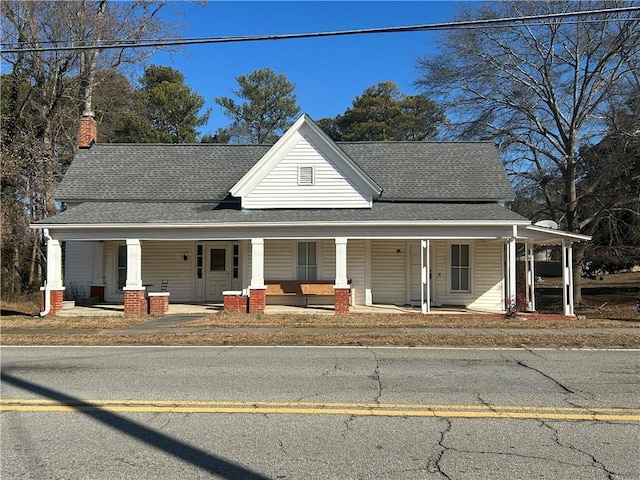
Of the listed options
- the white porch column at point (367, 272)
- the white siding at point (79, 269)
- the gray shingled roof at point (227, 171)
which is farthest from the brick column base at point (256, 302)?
the white siding at point (79, 269)

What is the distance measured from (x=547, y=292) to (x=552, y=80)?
1241 centimetres

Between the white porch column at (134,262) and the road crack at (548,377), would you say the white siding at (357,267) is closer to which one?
the white porch column at (134,262)

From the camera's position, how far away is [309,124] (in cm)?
1808

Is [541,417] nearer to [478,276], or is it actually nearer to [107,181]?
[478,276]

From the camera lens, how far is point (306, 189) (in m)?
18.2

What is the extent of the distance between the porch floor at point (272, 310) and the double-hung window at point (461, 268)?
1163mm

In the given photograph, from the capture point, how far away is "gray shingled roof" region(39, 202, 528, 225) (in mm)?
16484

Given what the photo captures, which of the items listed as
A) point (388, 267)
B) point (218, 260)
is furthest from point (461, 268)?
point (218, 260)

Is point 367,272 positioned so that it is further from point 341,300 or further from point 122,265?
point 122,265

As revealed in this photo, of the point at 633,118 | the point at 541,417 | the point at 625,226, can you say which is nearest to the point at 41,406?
the point at 541,417

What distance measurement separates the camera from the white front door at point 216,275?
2012cm

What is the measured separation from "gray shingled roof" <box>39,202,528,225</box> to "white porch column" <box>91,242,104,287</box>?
177 centimetres

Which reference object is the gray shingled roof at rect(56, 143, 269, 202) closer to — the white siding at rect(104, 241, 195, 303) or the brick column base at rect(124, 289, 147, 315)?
the white siding at rect(104, 241, 195, 303)

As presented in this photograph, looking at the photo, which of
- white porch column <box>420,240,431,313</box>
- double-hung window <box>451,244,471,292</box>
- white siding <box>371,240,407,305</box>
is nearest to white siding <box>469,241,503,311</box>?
double-hung window <box>451,244,471,292</box>
